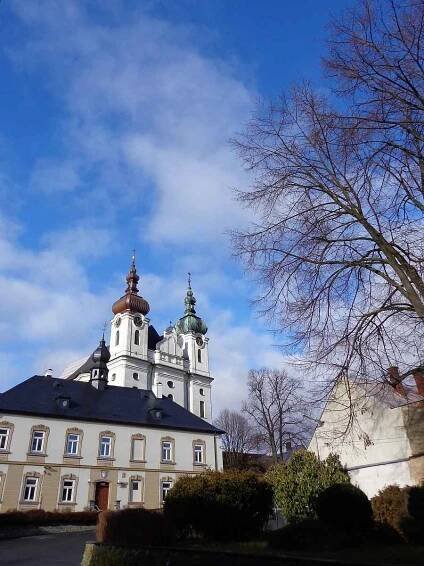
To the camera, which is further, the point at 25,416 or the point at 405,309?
the point at 25,416

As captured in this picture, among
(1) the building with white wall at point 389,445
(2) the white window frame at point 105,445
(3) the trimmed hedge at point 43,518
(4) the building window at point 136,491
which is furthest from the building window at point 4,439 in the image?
(1) the building with white wall at point 389,445

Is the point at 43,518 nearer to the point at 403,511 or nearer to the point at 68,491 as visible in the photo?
the point at 68,491

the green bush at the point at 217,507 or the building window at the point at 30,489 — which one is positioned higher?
the building window at the point at 30,489

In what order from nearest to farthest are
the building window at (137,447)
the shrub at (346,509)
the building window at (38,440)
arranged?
1. the shrub at (346,509)
2. the building window at (38,440)
3. the building window at (137,447)

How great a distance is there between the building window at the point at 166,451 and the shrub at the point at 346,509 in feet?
74.5

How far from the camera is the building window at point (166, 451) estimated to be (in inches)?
1456

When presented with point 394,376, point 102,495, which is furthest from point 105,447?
point 394,376

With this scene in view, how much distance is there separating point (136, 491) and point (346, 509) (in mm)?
23113

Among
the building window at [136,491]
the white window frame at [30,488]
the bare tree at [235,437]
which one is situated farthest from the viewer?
the bare tree at [235,437]

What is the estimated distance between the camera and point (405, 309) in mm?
11031

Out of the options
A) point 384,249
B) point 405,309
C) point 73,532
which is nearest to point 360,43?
point 384,249

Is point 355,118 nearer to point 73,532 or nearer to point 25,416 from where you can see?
point 73,532

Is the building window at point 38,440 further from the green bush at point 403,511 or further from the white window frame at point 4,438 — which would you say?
the green bush at point 403,511

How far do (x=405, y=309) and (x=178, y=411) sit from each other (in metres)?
33.4
